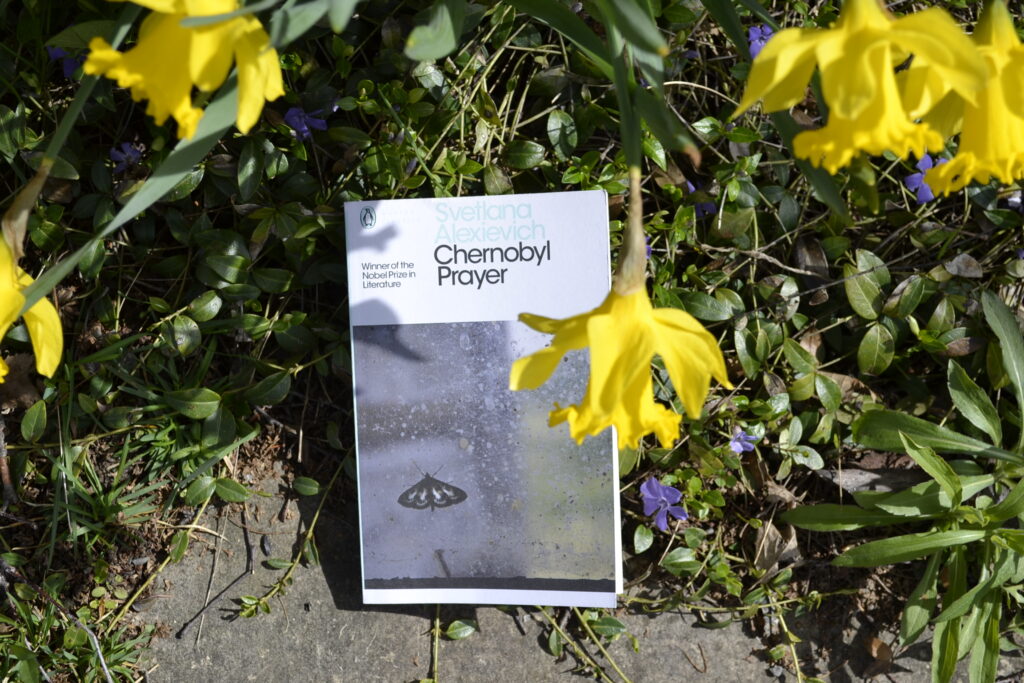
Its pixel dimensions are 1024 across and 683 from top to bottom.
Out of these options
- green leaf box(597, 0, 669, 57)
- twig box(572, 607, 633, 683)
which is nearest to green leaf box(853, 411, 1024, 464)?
twig box(572, 607, 633, 683)

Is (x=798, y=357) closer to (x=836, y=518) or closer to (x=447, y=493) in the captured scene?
(x=836, y=518)

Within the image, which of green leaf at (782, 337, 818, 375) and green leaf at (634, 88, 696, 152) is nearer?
green leaf at (634, 88, 696, 152)

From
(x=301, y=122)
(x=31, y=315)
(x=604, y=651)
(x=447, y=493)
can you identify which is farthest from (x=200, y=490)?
(x=604, y=651)

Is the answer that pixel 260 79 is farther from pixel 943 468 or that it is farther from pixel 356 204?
pixel 943 468

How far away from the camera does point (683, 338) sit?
0.76 meters

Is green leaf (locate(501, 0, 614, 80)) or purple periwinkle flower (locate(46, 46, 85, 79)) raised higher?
green leaf (locate(501, 0, 614, 80))

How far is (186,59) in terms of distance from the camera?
687 millimetres

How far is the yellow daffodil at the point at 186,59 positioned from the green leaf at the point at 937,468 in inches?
39.3

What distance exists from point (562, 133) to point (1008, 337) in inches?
30.0

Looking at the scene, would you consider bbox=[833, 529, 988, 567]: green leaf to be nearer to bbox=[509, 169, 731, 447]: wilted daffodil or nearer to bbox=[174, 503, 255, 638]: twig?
bbox=[509, 169, 731, 447]: wilted daffodil

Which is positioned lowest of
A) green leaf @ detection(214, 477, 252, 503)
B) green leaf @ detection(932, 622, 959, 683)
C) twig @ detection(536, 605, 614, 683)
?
twig @ detection(536, 605, 614, 683)

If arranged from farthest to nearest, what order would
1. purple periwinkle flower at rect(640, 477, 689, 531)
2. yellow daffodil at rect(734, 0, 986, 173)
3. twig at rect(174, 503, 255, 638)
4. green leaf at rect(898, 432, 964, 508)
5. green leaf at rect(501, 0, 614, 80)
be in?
twig at rect(174, 503, 255, 638) → purple periwinkle flower at rect(640, 477, 689, 531) → green leaf at rect(898, 432, 964, 508) → green leaf at rect(501, 0, 614, 80) → yellow daffodil at rect(734, 0, 986, 173)

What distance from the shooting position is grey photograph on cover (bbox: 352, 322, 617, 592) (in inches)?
49.2

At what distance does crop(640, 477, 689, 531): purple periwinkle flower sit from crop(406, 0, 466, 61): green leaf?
74 centimetres
